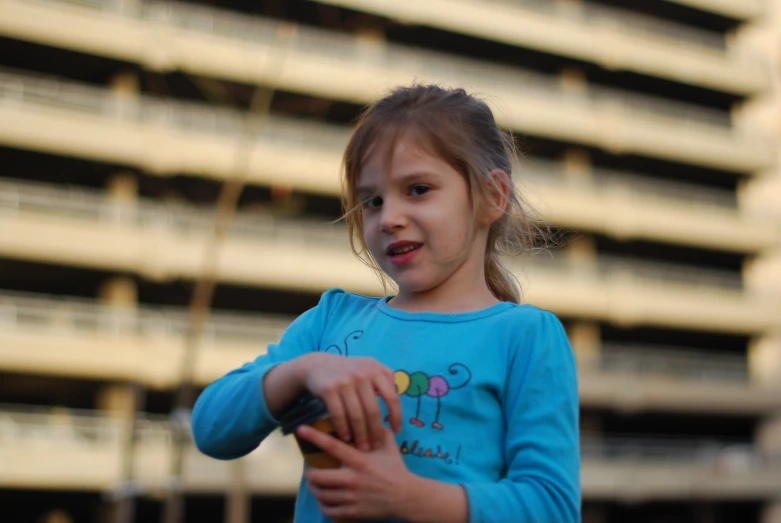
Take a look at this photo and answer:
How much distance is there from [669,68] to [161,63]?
703 inches

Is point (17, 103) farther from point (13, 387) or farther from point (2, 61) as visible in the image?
point (13, 387)

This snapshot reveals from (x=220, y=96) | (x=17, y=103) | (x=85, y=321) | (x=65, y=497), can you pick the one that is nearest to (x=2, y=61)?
(x=17, y=103)

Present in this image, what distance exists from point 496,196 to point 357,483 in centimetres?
58

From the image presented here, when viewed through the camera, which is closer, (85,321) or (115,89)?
(85,321)

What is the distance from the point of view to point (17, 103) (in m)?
21.3

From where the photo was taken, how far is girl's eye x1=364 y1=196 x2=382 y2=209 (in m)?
1.43

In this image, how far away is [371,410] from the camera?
3.59 ft

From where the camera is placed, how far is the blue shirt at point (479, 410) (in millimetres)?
1218

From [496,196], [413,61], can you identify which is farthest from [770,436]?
[496,196]

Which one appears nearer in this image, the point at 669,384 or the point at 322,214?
the point at 322,214

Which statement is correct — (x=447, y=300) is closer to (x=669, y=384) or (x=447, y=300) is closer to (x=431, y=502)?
(x=431, y=502)

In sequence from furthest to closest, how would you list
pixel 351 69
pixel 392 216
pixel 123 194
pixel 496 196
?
pixel 351 69, pixel 123 194, pixel 496 196, pixel 392 216

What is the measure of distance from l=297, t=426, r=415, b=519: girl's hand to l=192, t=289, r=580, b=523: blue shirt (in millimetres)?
116

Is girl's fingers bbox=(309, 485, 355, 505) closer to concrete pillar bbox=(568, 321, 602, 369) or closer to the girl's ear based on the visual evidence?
the girl's ear
